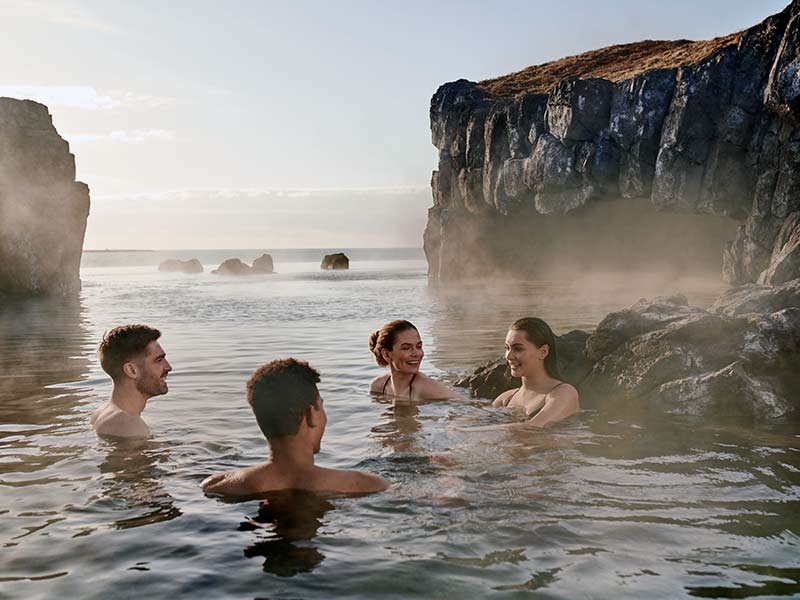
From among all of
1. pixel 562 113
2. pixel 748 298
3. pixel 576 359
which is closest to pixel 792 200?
pixel 562 113

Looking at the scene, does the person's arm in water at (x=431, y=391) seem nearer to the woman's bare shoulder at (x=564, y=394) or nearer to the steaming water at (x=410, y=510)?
the steaming water at (x=410, y=510)

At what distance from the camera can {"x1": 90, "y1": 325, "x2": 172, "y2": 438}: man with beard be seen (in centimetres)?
771

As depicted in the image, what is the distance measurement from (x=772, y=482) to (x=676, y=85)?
32229 millimetres

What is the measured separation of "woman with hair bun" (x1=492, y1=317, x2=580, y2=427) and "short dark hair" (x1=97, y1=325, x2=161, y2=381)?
384 cm

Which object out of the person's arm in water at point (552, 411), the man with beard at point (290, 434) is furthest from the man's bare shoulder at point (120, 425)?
the person's arm in water at point (552, 411)

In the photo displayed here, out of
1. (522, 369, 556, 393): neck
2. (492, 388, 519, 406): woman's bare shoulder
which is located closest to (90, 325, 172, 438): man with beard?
(522, 369, 556, 393): neck

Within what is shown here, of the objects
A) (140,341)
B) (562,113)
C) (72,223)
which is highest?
(562,113)

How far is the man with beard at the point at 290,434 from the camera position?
5.45 metres

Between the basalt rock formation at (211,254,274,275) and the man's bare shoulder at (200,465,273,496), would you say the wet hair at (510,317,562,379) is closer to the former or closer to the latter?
the man's bare shoulder at (200,465,273,496)

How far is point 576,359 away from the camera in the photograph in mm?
11703

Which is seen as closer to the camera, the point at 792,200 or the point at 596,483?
the point at 596,483

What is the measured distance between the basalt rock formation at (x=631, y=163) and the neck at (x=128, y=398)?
22712 millimetres

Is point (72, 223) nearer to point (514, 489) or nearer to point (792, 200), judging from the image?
point (792, 200)

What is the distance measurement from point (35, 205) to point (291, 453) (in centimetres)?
4298
